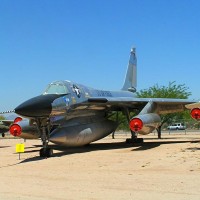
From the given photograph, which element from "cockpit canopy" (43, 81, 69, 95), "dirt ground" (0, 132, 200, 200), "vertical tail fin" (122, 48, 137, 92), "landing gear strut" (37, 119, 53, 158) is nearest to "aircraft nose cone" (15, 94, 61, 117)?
"landing gear strut" (37, 119, 53, 158)

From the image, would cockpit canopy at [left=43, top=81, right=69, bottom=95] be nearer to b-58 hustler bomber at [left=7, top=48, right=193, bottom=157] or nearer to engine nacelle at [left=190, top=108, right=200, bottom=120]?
b-58 hustler bomber at [left=7, top=48, right=193, bottom=157]

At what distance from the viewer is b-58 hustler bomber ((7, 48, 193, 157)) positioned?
16.9 m

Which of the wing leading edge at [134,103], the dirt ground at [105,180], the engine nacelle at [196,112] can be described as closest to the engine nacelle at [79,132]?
the wing leading edge at [134,103]

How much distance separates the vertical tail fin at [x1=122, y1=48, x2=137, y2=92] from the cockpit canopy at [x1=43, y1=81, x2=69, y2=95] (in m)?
12.3

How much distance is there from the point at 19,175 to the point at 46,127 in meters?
6.30

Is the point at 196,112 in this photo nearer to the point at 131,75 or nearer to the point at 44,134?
the point at 44,134

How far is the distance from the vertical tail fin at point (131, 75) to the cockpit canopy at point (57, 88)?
40.5ft

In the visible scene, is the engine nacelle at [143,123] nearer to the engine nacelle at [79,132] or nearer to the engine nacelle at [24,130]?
the engine nacelle at [79,132]

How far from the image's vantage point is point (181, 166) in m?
12.2

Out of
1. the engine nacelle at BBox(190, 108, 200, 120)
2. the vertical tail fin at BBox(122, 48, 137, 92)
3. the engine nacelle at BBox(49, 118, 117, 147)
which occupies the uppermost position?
the vertical tail fin at BBox(122, 48, 137, 92)

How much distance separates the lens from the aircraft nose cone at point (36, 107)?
15805mm

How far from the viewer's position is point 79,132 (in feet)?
63.2

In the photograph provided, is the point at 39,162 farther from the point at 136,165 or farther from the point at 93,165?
the point at 136,165

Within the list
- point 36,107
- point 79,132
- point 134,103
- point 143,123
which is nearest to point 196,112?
point 143,123
